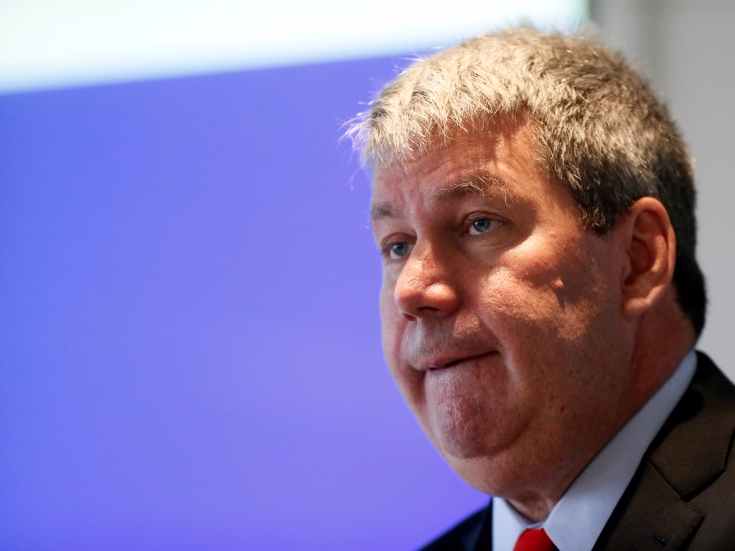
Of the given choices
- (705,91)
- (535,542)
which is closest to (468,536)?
(535,542)

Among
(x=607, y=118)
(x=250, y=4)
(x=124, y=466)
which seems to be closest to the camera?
(x=607, y=118)

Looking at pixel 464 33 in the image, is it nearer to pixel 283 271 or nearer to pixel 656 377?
pixel 283 271

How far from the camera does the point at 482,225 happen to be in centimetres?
143

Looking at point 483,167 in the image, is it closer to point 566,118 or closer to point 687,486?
point 566,118

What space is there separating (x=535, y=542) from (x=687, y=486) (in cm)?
26

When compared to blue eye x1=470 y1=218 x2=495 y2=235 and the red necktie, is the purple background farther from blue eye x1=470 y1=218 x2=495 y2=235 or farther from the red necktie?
the red necktie

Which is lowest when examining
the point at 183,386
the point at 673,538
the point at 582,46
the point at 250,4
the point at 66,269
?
the point at 673,538

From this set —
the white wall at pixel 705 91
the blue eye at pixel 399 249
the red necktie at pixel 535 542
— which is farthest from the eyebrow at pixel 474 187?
the white wall at pixel 705 91

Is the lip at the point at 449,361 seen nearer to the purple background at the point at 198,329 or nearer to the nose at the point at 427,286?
the nose at the point at 427,286

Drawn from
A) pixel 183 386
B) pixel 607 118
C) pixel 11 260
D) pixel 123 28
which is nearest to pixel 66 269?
pixel 11 260

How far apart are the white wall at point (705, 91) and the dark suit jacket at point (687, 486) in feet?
2.89

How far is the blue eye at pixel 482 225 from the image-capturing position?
143 centimetres

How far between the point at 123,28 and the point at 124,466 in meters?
1.05

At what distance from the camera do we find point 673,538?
134 centimetres
